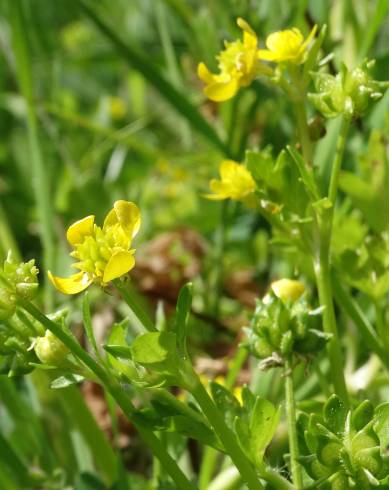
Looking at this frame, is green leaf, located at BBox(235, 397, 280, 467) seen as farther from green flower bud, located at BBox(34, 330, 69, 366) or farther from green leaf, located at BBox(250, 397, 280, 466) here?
green flower bud, located at BBox(34, 330, 69, 366)

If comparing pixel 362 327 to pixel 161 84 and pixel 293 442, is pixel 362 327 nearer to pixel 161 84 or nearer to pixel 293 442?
pixel 293 442

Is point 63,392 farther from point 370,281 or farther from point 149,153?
point 149,153

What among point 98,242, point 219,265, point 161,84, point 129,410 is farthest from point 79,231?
point 219,265

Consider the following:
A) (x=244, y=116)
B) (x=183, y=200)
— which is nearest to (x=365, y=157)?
(x=244, y=116)

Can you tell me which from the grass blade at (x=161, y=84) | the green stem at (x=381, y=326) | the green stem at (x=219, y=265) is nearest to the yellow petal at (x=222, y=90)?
the green stem at (x=381, y=326)

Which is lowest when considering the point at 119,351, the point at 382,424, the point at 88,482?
the point at 88,482

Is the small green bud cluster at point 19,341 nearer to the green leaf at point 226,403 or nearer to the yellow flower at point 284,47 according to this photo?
the green leaf at point 226,403

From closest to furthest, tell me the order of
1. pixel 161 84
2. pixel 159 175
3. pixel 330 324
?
pixel 330 324
pixel 161 84
pixel 159 175
